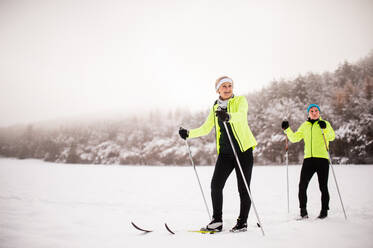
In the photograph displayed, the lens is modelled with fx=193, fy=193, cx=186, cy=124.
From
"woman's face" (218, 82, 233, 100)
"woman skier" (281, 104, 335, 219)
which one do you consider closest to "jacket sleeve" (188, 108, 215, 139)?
"woman's face" (218, 82, 233, 100)

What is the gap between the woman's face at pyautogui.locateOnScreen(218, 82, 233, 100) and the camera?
108 inches

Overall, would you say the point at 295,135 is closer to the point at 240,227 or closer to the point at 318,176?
the point at 318,176

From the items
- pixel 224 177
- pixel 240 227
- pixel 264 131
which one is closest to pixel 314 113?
pixel 224 177

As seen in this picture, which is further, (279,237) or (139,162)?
(139,162)

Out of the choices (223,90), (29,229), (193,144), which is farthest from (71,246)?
(193,144)

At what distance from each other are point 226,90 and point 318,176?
2194mm

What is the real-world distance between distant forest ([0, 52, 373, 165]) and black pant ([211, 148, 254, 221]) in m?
0.86

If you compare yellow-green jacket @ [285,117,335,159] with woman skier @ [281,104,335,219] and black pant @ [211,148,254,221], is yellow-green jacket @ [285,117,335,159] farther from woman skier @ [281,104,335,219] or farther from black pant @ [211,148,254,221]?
black pant @ [211,148,254,221]

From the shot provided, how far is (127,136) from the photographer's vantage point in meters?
42.8

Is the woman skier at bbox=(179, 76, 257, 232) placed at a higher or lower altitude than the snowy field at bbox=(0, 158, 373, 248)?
higher

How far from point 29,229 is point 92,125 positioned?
5810 cm

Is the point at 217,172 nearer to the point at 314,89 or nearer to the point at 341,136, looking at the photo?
the point at 341,136

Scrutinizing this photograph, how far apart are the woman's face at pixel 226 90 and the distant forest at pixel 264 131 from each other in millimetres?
721

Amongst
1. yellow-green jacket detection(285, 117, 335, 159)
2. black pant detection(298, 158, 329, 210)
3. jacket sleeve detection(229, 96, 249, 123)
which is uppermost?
jacket sleeve detection(229, 96, 249, 123)
